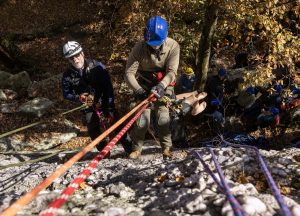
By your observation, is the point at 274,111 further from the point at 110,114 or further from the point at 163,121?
the point at 110,114

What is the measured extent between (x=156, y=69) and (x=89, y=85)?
1.39 m

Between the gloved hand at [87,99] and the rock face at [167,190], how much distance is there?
1.57 m

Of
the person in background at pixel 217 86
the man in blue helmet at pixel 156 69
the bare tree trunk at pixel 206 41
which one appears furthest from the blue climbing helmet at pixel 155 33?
the person in background at pixel 217 86

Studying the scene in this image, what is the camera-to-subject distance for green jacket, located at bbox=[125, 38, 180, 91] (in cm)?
539

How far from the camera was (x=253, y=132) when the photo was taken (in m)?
9.20

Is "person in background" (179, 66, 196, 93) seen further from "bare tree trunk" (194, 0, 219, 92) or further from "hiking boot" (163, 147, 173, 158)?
"hiking boot" (163, 147, 173, 158)

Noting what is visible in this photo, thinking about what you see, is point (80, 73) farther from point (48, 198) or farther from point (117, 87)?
point (117, 87)

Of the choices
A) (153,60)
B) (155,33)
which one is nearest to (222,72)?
(153,60)

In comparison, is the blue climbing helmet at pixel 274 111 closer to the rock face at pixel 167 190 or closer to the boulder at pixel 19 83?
the rock face at pixel 167 190

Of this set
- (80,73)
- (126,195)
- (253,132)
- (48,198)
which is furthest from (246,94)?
(48,198)

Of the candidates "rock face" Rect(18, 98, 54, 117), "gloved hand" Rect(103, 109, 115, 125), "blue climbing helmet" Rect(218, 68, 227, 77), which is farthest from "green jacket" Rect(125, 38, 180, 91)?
"rock face" Rect(18, 98, 54, 117)

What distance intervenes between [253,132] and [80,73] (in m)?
5.21

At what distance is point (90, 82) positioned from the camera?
6203 millimetres

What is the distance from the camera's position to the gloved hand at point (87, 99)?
630cm
